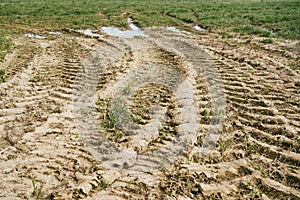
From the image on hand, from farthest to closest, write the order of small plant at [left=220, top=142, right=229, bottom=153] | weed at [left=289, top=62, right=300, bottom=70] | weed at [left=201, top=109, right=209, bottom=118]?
weed at [left=289, top=62, right=300, bottom=70] → weed at [left=201, top=109, right=209, bottom=118] → small plant at [left=220, top=142, right=229, bottom=153]

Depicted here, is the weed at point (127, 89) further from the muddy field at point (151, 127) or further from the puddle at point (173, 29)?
the puddle at point (173, 29)

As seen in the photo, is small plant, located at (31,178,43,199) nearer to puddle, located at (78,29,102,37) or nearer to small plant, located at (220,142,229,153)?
small plant, located at (220,142,229,153)

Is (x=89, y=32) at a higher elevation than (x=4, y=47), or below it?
higher

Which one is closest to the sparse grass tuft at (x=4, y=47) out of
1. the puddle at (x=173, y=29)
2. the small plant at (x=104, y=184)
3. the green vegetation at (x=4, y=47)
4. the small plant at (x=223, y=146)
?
the green vegetation at (x=4, y=47)

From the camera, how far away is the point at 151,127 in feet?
16.3

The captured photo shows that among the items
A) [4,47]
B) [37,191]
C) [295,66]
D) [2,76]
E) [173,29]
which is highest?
[173,29]

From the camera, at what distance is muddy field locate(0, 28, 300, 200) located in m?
3.54

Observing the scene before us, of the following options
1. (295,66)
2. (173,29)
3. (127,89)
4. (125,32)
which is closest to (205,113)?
(127,89)

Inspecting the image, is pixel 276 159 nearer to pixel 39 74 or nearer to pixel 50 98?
pixel 50 98

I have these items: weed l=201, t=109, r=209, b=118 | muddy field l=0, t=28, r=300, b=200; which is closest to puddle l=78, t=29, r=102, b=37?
muddy field l=0, t=28, r=300, b=200

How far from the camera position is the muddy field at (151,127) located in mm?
3541

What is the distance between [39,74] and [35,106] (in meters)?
2.11

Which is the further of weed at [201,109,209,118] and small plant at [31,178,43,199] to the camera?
weed at [201,109,209,118]

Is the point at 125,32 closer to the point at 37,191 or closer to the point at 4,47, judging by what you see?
the point at 4,47
